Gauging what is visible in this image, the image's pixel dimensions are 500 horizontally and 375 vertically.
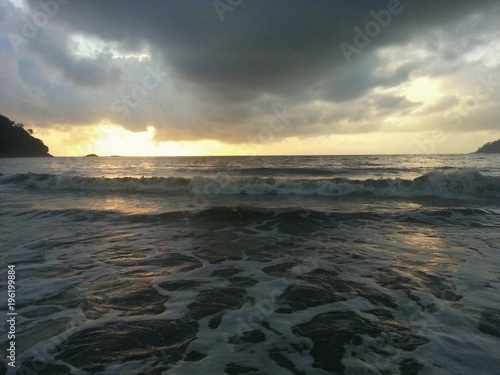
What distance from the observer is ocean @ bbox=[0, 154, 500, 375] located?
3.35 metres

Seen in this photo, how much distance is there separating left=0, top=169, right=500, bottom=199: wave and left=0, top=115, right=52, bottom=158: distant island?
11937 cm

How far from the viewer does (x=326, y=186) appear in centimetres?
1928

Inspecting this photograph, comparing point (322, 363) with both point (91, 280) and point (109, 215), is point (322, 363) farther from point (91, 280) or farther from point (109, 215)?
point (109, 215)

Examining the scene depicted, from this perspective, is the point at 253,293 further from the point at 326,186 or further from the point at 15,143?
the point at 15,143

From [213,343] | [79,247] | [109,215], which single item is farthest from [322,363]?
[109,215]

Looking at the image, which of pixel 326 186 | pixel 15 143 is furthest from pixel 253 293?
pixel 15 143

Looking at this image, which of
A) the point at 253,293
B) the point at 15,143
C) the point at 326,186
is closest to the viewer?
the point at 253,293

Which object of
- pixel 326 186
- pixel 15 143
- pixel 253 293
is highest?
pixel 15 143

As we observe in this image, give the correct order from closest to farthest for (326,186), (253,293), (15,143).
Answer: (253,293) → (326,186) → (15,143)

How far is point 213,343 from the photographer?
3.65 m

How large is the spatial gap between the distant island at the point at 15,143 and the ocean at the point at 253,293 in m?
133

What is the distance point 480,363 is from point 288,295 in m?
2.61

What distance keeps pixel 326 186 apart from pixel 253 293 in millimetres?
15113

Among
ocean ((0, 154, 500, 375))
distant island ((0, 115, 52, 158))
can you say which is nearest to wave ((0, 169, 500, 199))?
ocean ((0, 154, 500, 375))
